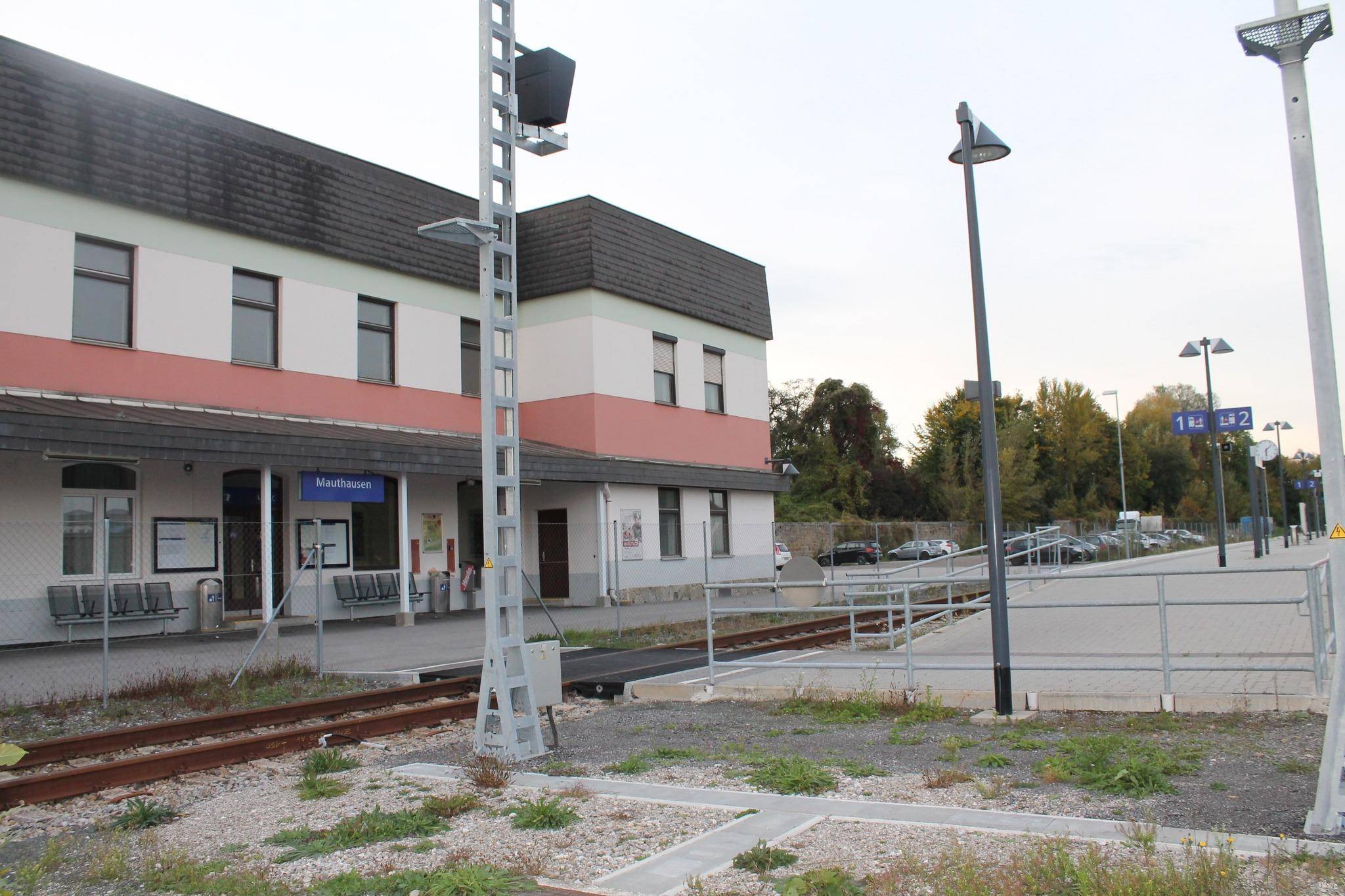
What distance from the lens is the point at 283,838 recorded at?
6473 mm

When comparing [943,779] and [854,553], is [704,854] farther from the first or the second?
[854,553]

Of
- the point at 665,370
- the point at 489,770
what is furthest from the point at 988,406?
the point at 665,370

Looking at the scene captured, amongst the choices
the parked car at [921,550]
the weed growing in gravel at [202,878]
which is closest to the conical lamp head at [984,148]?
the weed growing in gravel at [202,878]

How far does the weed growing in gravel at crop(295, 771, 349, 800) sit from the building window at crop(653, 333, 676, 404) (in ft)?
75.6

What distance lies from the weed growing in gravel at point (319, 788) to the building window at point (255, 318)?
15586 mm

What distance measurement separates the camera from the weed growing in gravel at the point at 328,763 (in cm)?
847

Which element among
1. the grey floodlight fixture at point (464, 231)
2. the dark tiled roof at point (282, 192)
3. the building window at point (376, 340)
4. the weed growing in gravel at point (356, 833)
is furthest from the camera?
the building window at point (376, 340)

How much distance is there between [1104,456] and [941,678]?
235 feet

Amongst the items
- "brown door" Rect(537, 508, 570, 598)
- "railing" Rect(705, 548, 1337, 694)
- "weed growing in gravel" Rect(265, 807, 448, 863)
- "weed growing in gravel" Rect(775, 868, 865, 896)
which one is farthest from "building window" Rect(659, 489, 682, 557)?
"weed growing in gravel" Rect(775, 868, 865, 896)

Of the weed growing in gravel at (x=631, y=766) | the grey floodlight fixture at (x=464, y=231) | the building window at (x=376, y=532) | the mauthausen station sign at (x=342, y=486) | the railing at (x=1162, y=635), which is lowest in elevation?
the weed growing in gravel at (x=631, y=766)

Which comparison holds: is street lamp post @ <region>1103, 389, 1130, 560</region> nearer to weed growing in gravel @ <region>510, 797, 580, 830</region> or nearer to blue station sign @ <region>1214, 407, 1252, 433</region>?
blue station sign @ <region>1214, 407, 1252, 433</region>

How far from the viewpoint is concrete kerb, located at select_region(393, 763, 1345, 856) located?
17.2 ft

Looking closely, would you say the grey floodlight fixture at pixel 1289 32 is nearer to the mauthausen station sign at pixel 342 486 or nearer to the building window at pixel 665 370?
the mauthausen station sign at pixel 342 486

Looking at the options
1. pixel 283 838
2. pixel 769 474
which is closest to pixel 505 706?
pixel 283 838
